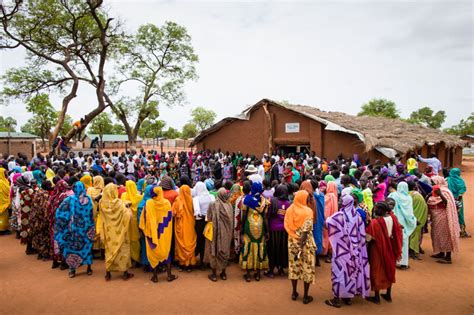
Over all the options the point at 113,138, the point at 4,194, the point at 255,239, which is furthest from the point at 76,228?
the point at 113,138

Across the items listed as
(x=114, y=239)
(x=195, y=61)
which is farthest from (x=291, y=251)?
(x=195, y=61)

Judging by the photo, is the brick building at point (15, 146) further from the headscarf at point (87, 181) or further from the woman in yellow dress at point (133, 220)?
the woman in yellow dress at point (133, 220)

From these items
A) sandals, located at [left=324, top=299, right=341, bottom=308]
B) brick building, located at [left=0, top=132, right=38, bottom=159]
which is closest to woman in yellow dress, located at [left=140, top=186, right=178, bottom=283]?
sandals, located at [left=324, top=299, right=341, bottom=308]

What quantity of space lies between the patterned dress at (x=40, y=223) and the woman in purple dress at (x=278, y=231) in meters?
4.17

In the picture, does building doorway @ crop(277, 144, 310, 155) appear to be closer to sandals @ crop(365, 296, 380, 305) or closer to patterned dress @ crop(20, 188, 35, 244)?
patterned dress @ crop(20, 188, 35, 244)

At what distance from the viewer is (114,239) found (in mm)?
5191

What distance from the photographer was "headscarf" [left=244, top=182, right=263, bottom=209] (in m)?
4.98

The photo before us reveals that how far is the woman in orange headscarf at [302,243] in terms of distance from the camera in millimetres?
4379

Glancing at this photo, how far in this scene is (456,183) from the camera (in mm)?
7254

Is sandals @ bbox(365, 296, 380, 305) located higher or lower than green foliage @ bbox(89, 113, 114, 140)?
lower

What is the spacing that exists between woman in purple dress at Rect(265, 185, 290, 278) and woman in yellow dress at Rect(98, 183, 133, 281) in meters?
2.36

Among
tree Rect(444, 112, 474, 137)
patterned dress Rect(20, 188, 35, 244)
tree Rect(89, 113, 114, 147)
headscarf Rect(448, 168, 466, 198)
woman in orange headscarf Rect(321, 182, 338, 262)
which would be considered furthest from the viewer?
tree Rect(89, 113, 114, 147)

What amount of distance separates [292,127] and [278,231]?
482 inches

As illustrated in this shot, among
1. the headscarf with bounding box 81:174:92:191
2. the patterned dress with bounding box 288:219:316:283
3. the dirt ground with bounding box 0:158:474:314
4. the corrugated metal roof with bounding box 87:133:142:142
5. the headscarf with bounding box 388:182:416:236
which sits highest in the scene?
the corrugated metal roof with bounding box 87:133:142:142
